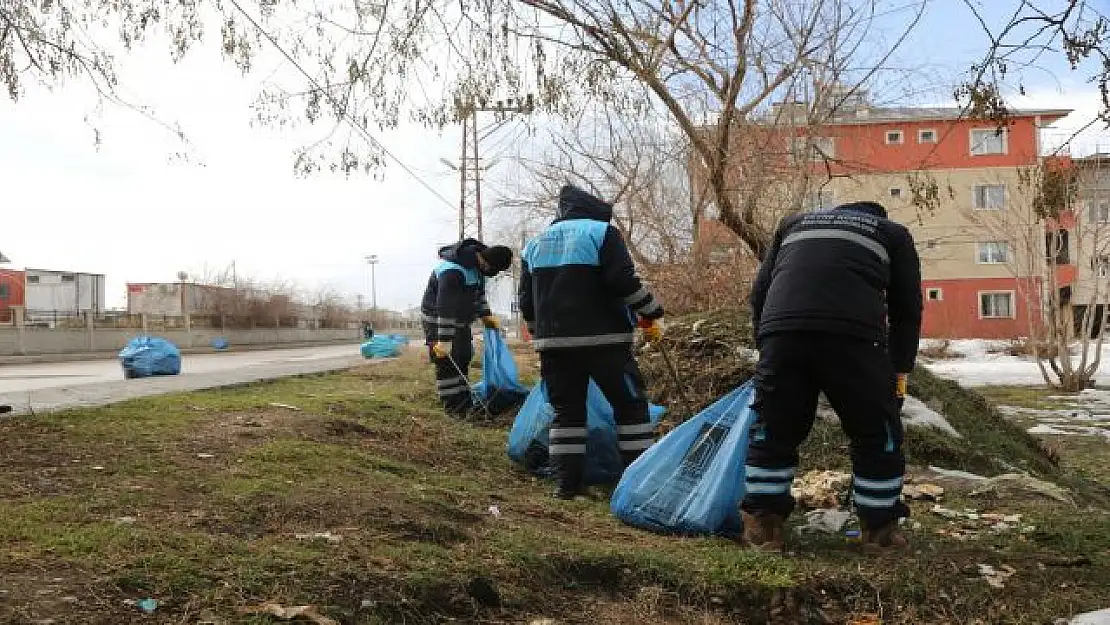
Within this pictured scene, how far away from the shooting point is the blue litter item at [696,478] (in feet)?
13.2

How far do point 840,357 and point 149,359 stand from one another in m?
11.5

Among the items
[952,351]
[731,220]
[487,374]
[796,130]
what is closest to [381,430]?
[487,374]

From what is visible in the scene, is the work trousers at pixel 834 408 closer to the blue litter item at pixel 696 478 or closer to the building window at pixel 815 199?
the blue litter item at pixel 696 478

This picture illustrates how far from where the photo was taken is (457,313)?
26.0 ft

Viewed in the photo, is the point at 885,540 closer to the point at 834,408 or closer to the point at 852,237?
the point at 834,408

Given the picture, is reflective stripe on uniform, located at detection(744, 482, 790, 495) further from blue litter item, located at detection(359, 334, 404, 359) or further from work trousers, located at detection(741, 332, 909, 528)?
blue litter item, located at detection(359, 334, 404, 359)

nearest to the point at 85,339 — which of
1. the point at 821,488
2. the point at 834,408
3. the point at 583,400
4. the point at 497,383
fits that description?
the point at 497,383

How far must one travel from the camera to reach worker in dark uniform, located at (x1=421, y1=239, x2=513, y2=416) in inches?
305

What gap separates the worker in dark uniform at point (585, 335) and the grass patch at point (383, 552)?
38cm

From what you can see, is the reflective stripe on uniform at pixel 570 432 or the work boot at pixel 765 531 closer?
the work boot at pixel 765 531

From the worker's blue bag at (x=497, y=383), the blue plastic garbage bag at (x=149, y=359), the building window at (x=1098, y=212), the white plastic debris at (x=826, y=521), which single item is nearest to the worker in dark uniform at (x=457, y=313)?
the worker's blue bag at (x=497, y=383)

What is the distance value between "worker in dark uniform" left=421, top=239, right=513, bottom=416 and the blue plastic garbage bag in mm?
6460

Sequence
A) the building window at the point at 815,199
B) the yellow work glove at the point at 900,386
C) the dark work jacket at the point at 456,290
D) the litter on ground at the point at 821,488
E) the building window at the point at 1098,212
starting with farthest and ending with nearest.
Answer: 1. the building window at the point at 1098,212
2. the building window at the point at 815,199
3. the dark work jacket at the point at 456,290
4. the litter on ground at the point at 821,488
5. the yellow work glove at the point at 900,386

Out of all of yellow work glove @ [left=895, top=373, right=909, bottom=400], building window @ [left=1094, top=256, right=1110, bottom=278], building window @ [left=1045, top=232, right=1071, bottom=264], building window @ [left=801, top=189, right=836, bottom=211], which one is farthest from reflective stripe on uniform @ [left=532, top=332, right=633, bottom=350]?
building window @ [left=1094, top=256, right=1110, bottom=278]
